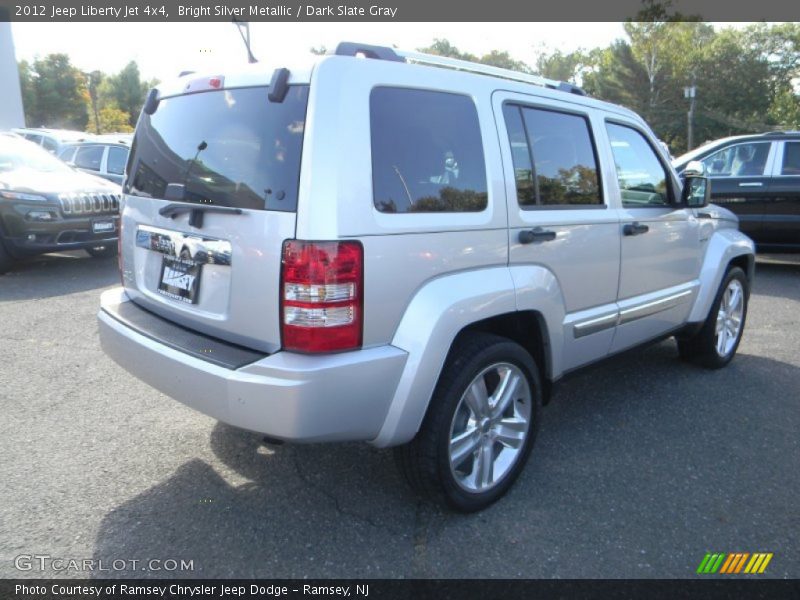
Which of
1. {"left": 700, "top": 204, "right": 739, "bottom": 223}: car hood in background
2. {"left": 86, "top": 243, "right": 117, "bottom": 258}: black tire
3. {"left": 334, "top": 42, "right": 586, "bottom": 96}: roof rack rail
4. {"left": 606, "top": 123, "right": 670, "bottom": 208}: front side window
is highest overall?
{"left": 334, "top": 42, "right": 586, "bottom": 96}: roof rack rail

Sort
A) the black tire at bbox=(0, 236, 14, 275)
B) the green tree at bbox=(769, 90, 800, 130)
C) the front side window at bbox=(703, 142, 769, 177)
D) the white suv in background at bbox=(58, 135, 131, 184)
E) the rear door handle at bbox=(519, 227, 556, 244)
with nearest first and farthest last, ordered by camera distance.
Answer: the rear door handle at bbox=(519, 227, 556, 244) < the black tire at bbox=(0, 236, 14, 275) < the front side window at bbox=(703, 142, 769, 177) < the white suv in background at bbox=(58, 135, 131, 184) < the green tree at bbox=(769, 90, 800, 130)

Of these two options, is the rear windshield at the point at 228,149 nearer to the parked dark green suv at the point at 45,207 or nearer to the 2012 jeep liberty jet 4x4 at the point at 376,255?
the 2012 jeep liberty jet 4x4 at the point at 376,255

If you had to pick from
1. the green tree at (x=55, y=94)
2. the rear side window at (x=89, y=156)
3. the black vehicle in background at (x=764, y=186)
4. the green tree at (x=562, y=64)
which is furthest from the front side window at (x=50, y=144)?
the green tree at (x=562, y=64)

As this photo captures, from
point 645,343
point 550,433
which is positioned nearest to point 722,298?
point 645,343

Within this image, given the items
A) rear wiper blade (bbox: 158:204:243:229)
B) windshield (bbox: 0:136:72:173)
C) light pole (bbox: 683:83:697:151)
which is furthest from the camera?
light pole (bbox: 683:83:697:151)

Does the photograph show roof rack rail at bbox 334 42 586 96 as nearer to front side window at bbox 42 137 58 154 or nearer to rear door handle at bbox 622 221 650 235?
rear door handle at bbox 622 221 650 235

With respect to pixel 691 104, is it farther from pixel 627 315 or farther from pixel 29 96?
pixel 29 96

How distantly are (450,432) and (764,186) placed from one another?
302 inches

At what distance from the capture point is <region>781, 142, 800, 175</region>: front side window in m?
8.23

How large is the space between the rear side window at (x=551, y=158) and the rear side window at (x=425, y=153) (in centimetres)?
29

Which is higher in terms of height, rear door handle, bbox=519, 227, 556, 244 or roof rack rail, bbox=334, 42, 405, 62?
roof rack rail, bbox=334, 42, 405, 62

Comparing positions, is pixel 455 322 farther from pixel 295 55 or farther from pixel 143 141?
pixel 143 141

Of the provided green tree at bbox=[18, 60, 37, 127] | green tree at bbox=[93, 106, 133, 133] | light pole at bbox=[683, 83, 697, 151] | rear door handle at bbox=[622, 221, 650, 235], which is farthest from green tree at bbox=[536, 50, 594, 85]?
rear door handle at bbox=[622, 221, 650, 235]

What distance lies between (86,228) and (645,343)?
6.69m
